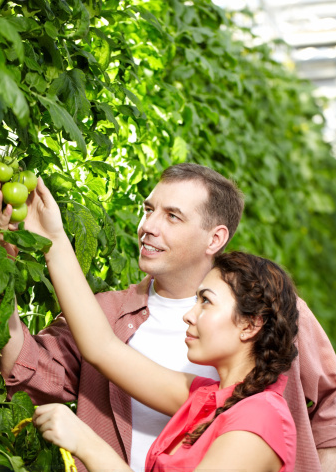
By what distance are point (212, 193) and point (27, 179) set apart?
638mm

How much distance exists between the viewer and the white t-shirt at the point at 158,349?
1.59 metres

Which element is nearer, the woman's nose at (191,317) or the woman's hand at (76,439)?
the woman's hand at (76,439)

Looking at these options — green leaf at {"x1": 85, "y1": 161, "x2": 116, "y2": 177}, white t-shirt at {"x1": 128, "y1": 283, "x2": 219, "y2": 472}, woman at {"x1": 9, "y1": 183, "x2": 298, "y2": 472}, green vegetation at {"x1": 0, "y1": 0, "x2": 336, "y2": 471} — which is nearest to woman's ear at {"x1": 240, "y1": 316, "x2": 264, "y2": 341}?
woman at {"x1": 9, "y1": 183, "x2": 298, "y2": 472}

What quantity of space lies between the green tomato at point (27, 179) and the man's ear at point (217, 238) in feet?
2.03

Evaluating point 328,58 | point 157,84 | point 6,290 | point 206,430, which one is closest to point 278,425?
point 206,430

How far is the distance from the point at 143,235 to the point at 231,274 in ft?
1.14

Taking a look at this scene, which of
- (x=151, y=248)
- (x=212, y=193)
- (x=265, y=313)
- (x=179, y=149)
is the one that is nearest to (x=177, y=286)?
(x=151, y=248)

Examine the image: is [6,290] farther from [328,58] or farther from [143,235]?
[328,58]

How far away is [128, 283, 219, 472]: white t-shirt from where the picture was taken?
159cm

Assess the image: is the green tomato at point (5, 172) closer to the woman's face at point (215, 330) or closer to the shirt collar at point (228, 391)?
the woman's face at point (215, 330)

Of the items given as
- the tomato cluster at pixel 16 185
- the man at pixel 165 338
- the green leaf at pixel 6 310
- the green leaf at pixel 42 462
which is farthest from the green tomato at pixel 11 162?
the green leaf at pixel 42 462

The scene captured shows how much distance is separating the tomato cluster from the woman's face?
405mm

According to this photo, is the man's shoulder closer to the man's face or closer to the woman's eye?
the man's face

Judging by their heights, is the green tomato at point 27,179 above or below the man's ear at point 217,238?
above
